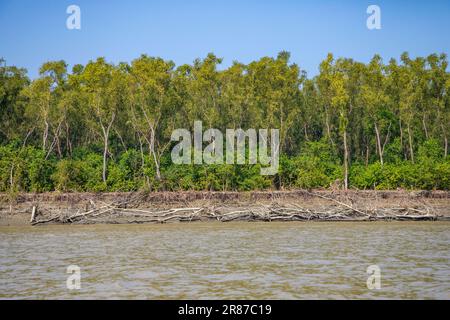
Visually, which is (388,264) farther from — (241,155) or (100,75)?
(100,75)

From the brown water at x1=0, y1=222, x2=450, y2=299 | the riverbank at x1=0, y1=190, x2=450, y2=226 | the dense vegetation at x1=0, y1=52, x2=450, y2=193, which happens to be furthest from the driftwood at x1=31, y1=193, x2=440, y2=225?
the dense vegetation at x1=0, y1=52, x2=450, y2=193

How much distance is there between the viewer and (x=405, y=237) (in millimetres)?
25156

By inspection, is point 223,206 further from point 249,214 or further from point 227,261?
point 227,261

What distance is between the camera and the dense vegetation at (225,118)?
38312 mm

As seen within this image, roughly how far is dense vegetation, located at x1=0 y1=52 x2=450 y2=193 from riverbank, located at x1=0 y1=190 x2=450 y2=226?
1.69 metres

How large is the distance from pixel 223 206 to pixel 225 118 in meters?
10.6

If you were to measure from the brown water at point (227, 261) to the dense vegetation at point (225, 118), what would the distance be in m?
8.98

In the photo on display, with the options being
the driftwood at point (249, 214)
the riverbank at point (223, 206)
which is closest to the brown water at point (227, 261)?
the driftwood at point (249, 214)

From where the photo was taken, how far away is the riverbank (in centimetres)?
3166

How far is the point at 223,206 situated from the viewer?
113 feet

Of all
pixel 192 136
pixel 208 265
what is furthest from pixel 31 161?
pixel 208 265

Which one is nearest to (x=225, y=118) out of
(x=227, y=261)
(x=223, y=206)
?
(x=223, y=206)

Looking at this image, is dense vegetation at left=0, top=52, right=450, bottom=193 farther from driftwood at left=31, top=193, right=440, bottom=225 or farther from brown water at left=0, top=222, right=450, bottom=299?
brown water at left=0, top=222, right=450, bottom=299
